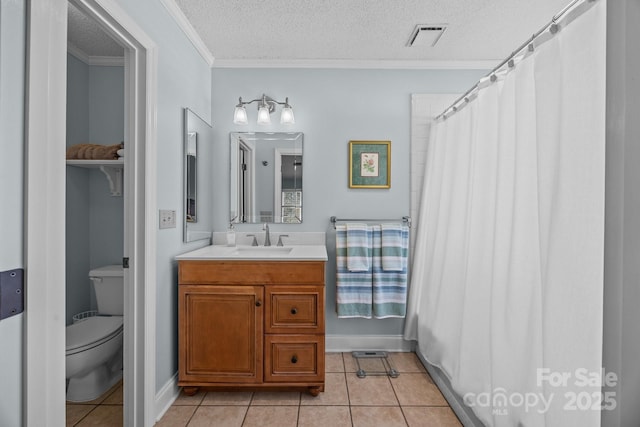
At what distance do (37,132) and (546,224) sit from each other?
160cm

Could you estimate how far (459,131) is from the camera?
1989mm

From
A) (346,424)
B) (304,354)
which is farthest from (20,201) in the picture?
(346,424)

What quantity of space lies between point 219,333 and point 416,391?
1265 millimetres

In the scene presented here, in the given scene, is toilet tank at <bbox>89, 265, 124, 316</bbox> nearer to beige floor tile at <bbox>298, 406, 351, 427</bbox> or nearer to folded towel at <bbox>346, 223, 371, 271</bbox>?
beige floor tile at <bbox>298, 406, 351, 427</bbox>

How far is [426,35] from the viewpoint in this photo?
7.07ft

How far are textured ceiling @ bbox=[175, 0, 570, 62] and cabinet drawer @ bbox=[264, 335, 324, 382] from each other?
1919mm

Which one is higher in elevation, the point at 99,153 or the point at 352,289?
the point at 99,153

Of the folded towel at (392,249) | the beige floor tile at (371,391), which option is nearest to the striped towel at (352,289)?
the folded towel at (392,249)

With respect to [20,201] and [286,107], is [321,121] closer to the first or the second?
[286,107]

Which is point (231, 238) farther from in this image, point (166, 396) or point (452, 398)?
point (452, 398)

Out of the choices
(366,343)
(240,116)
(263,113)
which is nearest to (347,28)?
(263,113)

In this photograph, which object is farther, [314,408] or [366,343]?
[366,343]

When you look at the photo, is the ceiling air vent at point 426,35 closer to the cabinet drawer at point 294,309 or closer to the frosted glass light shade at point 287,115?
the frosted glass light shade at point 287,115

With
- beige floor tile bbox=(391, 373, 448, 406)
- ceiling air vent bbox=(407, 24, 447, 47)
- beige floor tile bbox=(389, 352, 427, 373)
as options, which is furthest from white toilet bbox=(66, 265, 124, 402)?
ceiling air vent bbox=(407, 24, 447, 47)
